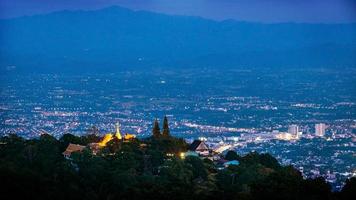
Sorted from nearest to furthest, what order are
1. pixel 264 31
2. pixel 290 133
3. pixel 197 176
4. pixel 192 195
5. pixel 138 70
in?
pixel 192 195 → pixel 197 176 → pixel 290 133 → pixel 138 70 → pixel 264 31

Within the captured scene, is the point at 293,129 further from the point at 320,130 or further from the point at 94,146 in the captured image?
the point at 94,146

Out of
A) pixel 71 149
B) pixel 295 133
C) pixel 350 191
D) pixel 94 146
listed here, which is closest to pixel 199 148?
pixel 94 146

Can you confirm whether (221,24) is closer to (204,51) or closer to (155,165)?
(204,51)

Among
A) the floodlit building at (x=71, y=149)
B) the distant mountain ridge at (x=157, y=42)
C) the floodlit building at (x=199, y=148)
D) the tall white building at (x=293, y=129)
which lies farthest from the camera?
the distant mountain ridge at (x=157, y=42)

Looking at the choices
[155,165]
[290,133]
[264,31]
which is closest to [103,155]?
[155,165]

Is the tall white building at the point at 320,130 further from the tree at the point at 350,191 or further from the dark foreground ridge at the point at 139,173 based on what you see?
the tree at the point at 350,191

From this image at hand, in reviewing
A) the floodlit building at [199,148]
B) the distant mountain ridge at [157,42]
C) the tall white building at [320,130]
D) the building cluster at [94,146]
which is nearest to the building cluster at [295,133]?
the tall white building at [320,130]
